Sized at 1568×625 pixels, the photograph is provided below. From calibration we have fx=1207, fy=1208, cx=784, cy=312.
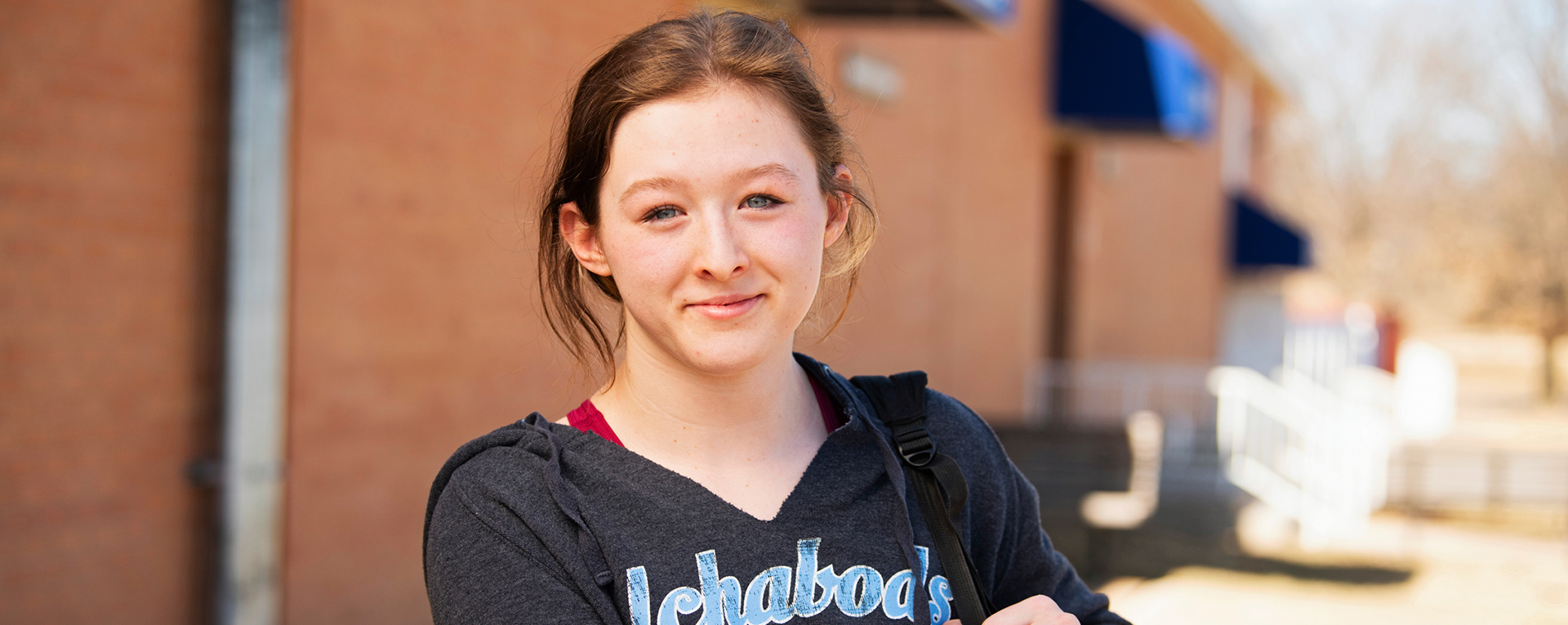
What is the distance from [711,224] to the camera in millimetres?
1366

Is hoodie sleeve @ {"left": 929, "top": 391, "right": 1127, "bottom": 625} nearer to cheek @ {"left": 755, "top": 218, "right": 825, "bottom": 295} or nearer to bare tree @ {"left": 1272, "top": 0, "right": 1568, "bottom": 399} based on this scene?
cheek @ {"left": 755, "top": 218, "right": 825, "bottom": 295}

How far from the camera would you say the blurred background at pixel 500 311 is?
11.0 feet

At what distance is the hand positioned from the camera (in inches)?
56.7

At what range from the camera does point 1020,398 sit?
35.9 ft

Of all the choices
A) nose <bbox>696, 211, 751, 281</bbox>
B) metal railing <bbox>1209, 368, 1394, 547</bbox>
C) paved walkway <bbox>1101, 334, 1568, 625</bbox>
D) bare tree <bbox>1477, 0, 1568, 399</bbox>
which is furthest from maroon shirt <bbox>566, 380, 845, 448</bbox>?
bare tree <bbox>1477, 0, 1568, 399</bbox>

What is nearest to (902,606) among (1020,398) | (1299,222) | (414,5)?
(414,5)

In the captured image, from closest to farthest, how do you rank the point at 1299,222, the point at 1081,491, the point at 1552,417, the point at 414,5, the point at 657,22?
the point at 657,22 → the point at 414,5 → the point at 1081,491 → the point at 1552,417 → the point at 1299,222

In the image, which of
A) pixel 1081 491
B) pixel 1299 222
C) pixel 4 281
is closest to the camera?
pixel 4 281

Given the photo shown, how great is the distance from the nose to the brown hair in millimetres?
152

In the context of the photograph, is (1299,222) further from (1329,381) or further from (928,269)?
(928,269)

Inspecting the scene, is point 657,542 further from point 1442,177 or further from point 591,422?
point 1442,177

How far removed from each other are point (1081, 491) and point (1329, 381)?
30.3ft

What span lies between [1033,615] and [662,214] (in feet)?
2.17

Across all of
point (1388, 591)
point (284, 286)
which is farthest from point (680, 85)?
point (1388, 591)
